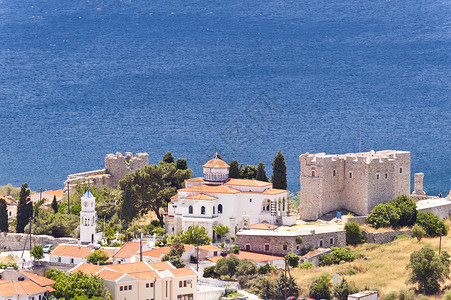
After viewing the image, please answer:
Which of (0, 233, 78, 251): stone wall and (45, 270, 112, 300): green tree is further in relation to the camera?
(0, 233, 78, 251): stone wall

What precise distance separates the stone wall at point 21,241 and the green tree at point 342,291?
17.4 metres

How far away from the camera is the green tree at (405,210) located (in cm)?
6031

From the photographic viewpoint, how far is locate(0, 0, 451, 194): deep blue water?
109812 millimetres

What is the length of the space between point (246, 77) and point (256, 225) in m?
76.9

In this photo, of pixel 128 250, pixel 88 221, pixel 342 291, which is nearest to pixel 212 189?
pixel 88 221

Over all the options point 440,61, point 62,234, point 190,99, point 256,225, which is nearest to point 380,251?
point 256,225

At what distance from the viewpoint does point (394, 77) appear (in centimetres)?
13350

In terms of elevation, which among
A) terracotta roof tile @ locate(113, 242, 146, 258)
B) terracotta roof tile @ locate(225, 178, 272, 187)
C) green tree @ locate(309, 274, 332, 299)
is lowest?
green tree @ locate(309, 274, 332, 299)

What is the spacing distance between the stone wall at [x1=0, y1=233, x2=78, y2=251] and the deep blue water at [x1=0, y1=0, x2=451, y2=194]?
32055 millimetres

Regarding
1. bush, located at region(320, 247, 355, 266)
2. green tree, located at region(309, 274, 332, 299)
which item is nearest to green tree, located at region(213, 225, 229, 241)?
bush, located at region(320, 247, 355, 266)

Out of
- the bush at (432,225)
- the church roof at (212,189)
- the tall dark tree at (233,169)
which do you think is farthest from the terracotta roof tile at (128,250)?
the bush at (432,225)

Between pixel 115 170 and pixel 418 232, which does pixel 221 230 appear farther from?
pixel 115 170

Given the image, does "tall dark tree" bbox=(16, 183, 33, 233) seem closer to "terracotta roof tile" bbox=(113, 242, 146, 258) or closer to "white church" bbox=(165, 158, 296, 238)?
"white church" bbox=(165, 158, 296, 238)

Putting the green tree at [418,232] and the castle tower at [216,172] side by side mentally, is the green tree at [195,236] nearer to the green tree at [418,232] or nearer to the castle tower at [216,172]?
the castle tower at [216,172]
